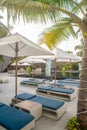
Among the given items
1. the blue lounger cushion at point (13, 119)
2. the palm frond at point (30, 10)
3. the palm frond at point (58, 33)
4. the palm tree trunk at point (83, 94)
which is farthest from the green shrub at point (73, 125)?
the palm frond at point (30, 10)

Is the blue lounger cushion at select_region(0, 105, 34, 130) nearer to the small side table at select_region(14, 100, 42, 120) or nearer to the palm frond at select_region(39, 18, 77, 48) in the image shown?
the small side table at select_region(14, 100, 42, 120)

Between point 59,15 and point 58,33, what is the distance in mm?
682

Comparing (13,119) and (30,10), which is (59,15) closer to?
(30,10)

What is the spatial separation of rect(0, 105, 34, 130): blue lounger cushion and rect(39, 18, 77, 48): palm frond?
2.65 m

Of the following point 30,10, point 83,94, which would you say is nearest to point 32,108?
point 83,94

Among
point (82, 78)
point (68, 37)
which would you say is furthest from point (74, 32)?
point (82, 78)

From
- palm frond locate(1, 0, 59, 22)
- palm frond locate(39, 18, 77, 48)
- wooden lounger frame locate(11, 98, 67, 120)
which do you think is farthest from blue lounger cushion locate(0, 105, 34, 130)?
palm frond locate(1, 0, 59, 22)

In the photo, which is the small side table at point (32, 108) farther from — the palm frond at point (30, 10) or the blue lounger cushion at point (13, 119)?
the palm frond at point (30, 10)

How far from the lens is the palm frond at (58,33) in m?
4.94

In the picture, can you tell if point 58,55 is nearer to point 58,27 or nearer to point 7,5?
point 58,27

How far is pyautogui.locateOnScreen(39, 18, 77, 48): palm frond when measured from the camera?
4938 mm

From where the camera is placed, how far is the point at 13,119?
3.91 meters

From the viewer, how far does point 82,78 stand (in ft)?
14.3

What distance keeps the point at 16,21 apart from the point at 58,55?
485 cm
